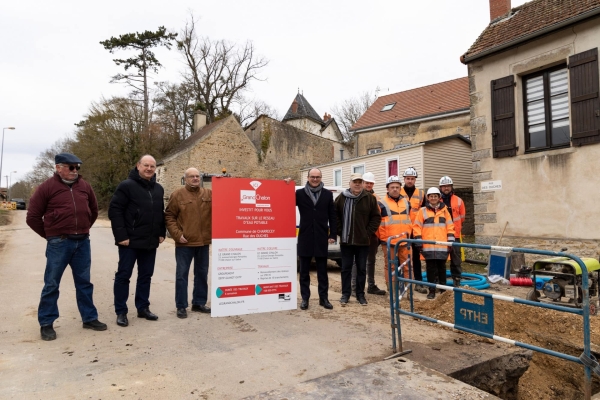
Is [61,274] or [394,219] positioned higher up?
[394,219]

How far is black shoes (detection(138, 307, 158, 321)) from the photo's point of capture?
5.20 metres

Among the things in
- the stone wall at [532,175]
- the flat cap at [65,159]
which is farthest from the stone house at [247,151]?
the flat cap at [65,159]

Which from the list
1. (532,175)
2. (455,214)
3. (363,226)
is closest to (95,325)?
(363,226)

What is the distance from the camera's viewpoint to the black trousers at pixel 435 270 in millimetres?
6648

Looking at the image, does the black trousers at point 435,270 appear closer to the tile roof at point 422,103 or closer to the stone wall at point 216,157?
the tile roof at point 422,103

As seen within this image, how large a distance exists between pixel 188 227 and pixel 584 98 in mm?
8589

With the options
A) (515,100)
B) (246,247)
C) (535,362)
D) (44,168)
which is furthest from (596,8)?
(44,168)

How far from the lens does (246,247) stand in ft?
18.6

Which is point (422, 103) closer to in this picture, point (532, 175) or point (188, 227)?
point (532, 175)

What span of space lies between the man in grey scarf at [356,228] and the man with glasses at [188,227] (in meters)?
1.97

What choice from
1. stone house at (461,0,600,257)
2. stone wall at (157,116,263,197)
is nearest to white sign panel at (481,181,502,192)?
stone house at (461,0,600,257)

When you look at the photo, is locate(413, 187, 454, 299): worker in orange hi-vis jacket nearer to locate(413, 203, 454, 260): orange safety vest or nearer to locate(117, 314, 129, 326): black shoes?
locate(413, 203, 454, 260): orange safety vest

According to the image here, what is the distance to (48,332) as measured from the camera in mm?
4496

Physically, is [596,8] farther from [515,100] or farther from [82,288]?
[82,288]
